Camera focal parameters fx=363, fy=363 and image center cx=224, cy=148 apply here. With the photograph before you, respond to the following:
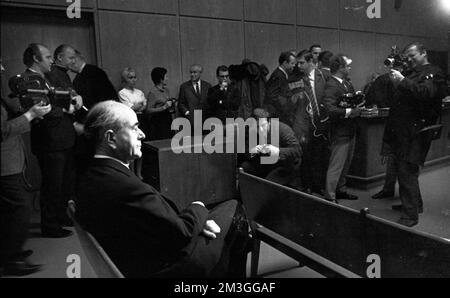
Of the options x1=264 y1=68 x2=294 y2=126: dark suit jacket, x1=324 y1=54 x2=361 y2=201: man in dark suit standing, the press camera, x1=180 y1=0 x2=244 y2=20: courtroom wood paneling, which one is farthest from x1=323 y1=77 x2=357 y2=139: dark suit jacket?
x1=180 y1=0 x2=244 y2=20: courtroom wood paneling

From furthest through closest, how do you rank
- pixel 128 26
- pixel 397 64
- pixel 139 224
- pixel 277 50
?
pixel 128 26 < pixel 277 50 < pixel 397 64 < pixel 139 224

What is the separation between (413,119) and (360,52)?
19.2 inches

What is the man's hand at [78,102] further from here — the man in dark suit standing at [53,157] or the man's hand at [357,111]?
the man's hand at [357,111]

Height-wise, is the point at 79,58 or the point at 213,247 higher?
the point at 79,58

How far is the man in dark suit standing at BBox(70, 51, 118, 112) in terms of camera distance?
1.97m

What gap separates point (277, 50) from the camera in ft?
8.86

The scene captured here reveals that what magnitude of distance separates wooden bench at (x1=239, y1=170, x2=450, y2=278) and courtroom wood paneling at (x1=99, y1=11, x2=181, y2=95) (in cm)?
190

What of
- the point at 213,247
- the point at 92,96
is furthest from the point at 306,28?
the point at 213,247

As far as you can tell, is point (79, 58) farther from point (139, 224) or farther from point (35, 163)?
point (139, 224)

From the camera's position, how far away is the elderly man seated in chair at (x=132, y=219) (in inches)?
37.9

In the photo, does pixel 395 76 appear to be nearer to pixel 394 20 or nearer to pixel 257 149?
pixel 394 20

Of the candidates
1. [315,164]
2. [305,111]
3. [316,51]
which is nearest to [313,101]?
[305,111]

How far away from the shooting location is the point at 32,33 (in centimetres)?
243

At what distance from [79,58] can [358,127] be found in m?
1.87
